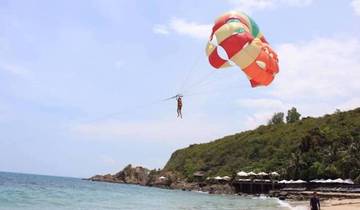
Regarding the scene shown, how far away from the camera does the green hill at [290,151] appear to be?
6206 cm

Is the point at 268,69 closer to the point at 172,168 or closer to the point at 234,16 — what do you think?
the point at 234,16

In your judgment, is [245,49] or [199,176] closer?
[245,49]

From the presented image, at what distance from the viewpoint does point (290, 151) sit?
81.2 m

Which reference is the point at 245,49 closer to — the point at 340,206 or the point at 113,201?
the point at 340,206

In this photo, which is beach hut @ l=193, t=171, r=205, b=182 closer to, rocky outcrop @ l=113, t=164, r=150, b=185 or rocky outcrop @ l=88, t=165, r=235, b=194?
rocky outcrop @ l=88, t=165, r=235, b=194

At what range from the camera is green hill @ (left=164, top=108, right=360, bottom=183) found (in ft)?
204

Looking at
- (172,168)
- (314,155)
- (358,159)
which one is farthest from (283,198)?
(172,168)

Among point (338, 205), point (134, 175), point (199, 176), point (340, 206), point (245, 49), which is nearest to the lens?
point (245, 49)

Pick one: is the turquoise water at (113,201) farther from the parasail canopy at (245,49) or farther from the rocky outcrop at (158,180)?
the rocky outcrop at (158,180)

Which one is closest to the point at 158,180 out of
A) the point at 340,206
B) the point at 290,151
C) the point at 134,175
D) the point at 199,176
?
the point at 199,176

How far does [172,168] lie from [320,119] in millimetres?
35472

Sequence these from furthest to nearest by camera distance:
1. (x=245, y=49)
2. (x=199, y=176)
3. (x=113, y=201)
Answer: (x=199, y=176), (x=113, y=201), (x=245, y=49)

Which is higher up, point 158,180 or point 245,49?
point 158,180

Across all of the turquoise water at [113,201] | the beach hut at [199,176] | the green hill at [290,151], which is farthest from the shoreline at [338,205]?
the beach hut at [199,176]
